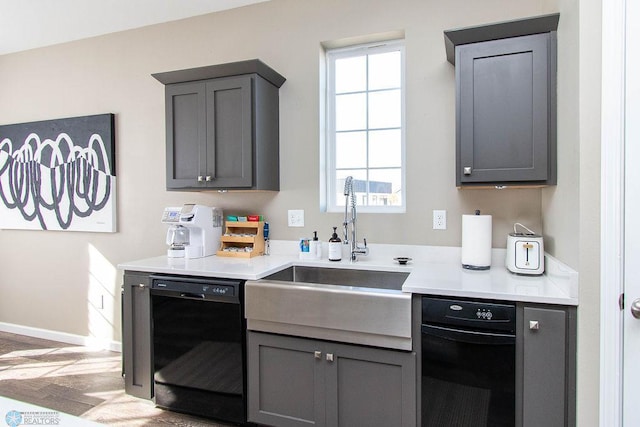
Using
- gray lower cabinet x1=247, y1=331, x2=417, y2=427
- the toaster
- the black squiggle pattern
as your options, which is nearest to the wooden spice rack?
gray lower cabinet x1=247, y1=331, x2=417, y2=427

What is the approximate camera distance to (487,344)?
5.08ft

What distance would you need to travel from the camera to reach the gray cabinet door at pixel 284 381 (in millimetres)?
1846

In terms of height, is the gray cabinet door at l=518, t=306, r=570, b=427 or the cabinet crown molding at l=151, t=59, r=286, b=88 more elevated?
the cabinet crown molding at l=151, t=59, r=286, b=88

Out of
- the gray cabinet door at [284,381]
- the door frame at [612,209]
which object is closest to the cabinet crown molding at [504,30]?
the door frame at [612,209]

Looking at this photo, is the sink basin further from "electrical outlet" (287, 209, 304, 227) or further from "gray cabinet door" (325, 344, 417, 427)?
"gray cabinet door" (325, 344, 417, 427)

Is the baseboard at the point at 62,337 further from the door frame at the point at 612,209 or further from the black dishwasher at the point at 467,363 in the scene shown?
the door frame at the point at 612,209

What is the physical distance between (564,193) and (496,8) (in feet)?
4.04

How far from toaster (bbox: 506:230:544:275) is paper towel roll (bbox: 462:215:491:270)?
136 mm

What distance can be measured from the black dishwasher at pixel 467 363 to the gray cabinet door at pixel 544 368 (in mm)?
51

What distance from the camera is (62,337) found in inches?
134

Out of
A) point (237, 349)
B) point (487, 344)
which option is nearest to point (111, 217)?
point (237, 349)

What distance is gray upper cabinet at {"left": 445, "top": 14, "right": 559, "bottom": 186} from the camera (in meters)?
1.77

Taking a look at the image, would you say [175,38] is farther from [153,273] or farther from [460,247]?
[460,247]

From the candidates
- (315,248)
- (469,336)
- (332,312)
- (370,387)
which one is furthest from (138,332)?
(469,336)
